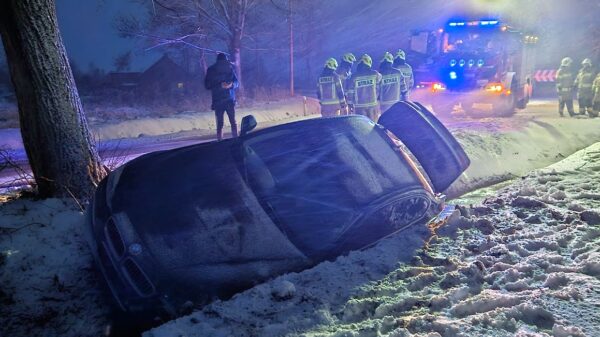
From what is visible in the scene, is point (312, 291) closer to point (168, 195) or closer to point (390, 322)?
point (390, 322)

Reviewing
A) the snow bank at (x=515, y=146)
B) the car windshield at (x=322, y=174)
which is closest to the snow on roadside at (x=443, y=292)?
the car windshield at (x=322, y=174)

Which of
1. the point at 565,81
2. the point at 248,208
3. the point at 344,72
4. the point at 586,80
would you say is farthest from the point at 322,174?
the point at 586,80

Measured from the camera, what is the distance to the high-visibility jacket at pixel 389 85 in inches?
376

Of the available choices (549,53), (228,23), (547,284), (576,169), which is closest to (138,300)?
(547,284)

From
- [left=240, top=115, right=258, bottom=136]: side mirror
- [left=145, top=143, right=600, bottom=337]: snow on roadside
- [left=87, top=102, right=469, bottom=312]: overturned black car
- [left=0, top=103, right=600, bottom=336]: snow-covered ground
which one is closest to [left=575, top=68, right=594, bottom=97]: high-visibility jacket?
[left=0, top=103, right=600, bottom=336]: snow-covered ground

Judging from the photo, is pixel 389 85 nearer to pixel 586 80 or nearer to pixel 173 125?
pixel 586 80

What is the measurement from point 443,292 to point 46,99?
12.4 ft

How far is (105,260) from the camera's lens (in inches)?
102

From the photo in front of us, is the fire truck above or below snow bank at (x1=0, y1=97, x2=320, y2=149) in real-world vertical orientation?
above

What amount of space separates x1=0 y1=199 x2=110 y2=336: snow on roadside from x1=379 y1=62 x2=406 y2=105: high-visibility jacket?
7.17m

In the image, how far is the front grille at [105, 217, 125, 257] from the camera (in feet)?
8.29

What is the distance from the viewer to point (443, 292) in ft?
8.58

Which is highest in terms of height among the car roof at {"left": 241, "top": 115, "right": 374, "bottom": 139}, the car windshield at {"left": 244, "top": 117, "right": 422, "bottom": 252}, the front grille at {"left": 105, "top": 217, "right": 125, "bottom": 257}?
the car roof at {"left": 241, "top": 115, "right": 374, "bottom": 139}

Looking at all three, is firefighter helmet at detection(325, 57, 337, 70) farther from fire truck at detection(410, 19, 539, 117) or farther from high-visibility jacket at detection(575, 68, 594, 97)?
high-visibility jacket at detection(575, 68, 594, 97)
